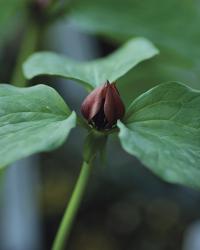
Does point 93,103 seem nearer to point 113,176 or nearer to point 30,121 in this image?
point 30,121

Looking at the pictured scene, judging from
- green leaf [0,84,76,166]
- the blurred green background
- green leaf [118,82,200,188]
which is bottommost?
the blurred green background

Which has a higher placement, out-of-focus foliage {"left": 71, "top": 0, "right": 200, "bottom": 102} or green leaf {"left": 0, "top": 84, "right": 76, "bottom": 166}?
green leaf {"left": 0, "top": 84, "right": 76, "bottom": 166}

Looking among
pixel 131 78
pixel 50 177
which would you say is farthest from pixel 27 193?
pixel 131 78

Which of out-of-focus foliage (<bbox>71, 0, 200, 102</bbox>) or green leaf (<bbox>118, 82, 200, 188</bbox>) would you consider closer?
green leaf (<bbox>118, 82, 200, 188</bbox>)

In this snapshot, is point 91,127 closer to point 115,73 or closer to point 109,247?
point 115,73

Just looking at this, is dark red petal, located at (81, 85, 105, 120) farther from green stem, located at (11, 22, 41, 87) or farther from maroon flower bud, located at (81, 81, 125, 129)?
green stem, located at (11, 22, 41, 87)

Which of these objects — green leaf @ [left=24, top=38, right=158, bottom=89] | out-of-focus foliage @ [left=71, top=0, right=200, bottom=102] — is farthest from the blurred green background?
green leaf @ [left=24, top=38, right=158, bottom=89]

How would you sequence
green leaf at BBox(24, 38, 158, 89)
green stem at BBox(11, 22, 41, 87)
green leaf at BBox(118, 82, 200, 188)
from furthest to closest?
green stem at BBox(11, 22, 41, 87), green leaf at BBox(24, 38, 158, 89), green leaf at BBox(118, 82, 200, 188)

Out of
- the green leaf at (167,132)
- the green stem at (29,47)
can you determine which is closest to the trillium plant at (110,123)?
the green leaf at (167,132)

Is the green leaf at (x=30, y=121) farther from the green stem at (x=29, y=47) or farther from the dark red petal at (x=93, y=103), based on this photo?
the green stem at (x=29, y=47)
